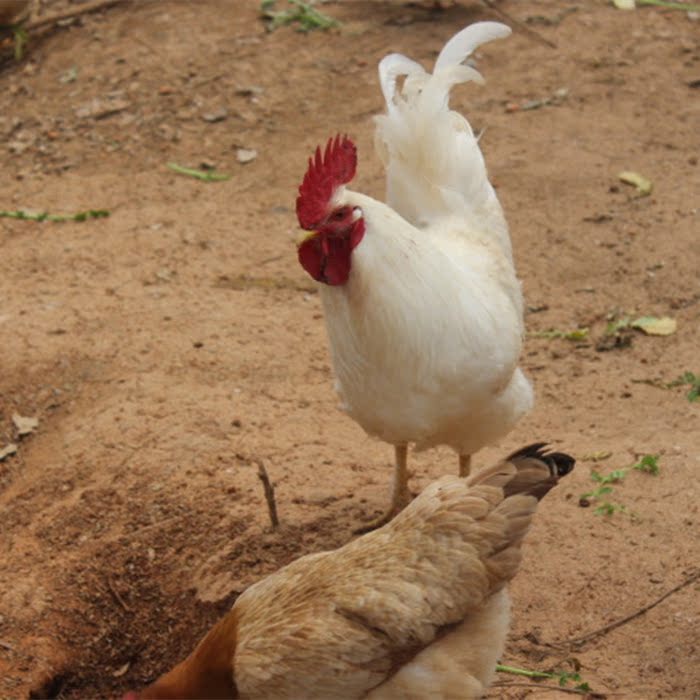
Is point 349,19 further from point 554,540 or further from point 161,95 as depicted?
point 554,540

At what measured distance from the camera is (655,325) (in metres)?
6.23

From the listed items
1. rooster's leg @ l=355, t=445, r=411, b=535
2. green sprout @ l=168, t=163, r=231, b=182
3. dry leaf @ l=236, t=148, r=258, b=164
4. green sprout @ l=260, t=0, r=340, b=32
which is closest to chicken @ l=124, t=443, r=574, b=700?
rooster's leg @ l=355, t=445, r=411, b=535

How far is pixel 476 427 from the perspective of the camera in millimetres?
4488

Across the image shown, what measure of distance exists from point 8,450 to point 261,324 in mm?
1576

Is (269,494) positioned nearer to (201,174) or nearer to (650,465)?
(650,465)

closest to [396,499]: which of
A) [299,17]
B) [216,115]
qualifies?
[216,115]

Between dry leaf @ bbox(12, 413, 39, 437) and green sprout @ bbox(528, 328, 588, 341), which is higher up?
dry leaf @ bbox(12, 413, 39, 437)

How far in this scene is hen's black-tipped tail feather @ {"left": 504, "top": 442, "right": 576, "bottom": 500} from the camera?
3.87 meters

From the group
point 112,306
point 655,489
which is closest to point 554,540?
point 655,489

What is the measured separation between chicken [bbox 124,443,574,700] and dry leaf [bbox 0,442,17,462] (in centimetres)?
216

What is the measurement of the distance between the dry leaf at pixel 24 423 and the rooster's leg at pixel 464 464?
7.34 feet

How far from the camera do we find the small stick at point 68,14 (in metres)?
9.63

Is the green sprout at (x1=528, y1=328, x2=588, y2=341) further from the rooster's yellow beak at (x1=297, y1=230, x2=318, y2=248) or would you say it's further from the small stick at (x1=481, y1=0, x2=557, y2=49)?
the small stick at (x1=481, y1=0, x2=557, y2=49)

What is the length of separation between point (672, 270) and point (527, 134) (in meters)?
1.93
